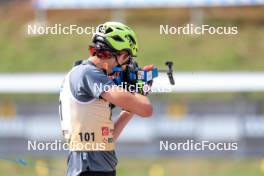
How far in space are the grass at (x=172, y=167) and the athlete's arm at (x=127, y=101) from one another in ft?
26.6

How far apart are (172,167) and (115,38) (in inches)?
342

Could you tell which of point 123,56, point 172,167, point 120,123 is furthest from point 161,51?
point 123,56

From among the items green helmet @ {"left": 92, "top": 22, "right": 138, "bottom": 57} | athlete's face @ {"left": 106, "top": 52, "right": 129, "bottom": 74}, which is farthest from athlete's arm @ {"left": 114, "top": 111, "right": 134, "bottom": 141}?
green helmet @ {"left": 92, "top": 22, "right": 138, "bottom": 57}

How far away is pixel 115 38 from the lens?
→ 5.70 m

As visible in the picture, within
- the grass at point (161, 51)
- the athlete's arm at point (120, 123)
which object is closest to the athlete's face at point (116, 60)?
the athlete's arm at point (120, 123)

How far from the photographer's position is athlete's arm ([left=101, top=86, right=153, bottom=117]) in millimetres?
5508

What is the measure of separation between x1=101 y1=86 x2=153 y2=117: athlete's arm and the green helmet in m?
0.32

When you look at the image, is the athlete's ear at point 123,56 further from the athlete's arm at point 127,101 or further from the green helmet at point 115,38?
the athlete's arm at point 127,101

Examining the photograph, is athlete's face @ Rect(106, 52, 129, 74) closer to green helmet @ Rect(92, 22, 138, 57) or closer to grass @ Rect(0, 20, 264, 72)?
green helmet @ Rect(92, 22, 138, 57)

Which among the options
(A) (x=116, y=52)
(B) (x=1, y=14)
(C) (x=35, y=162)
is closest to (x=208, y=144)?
(C) (x=35, y=162)

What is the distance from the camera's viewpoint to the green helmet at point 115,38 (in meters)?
5.67

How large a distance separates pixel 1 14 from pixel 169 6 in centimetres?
647

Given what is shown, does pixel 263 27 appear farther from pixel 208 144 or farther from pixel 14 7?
pixel 208 144

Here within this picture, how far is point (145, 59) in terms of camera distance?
22.2 meters
